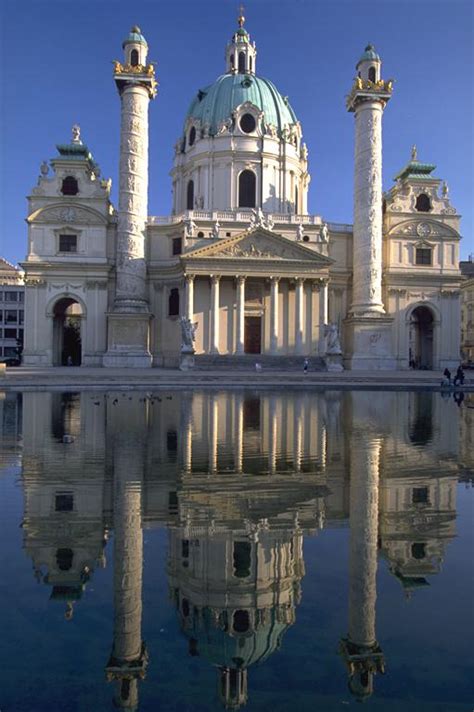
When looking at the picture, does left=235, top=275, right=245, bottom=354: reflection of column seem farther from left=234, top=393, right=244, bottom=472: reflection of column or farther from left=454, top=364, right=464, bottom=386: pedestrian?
left=234, top=393, right=244, bottom=472: reflection of column

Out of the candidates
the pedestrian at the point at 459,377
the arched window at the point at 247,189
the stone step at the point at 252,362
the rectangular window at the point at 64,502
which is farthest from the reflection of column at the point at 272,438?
the arched window at the point at 247,189

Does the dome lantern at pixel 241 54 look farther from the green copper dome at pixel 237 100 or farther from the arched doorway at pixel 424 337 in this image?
the arched doorway at pixel 424 337

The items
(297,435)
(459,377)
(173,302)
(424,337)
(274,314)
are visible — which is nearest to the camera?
(297,435)

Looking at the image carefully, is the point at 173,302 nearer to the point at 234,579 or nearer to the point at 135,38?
the point at 135,38

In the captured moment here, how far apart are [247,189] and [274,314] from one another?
16392 millimetres

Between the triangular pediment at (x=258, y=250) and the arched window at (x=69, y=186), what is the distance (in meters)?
13.1

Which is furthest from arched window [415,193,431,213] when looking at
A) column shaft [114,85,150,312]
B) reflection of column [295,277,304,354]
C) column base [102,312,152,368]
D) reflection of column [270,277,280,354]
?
column base [102,312,152,368]

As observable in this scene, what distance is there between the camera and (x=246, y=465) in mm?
10148

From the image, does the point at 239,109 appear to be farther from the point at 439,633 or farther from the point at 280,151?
the point at 439,633

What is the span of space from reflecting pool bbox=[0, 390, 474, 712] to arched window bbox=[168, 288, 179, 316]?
42891 millimetres

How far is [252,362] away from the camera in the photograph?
45.9 meters

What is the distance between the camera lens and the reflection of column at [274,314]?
49.8m

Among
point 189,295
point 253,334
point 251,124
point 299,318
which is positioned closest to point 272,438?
point 189,295

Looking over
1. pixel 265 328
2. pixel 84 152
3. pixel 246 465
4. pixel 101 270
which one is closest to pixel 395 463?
pixel 246 465
